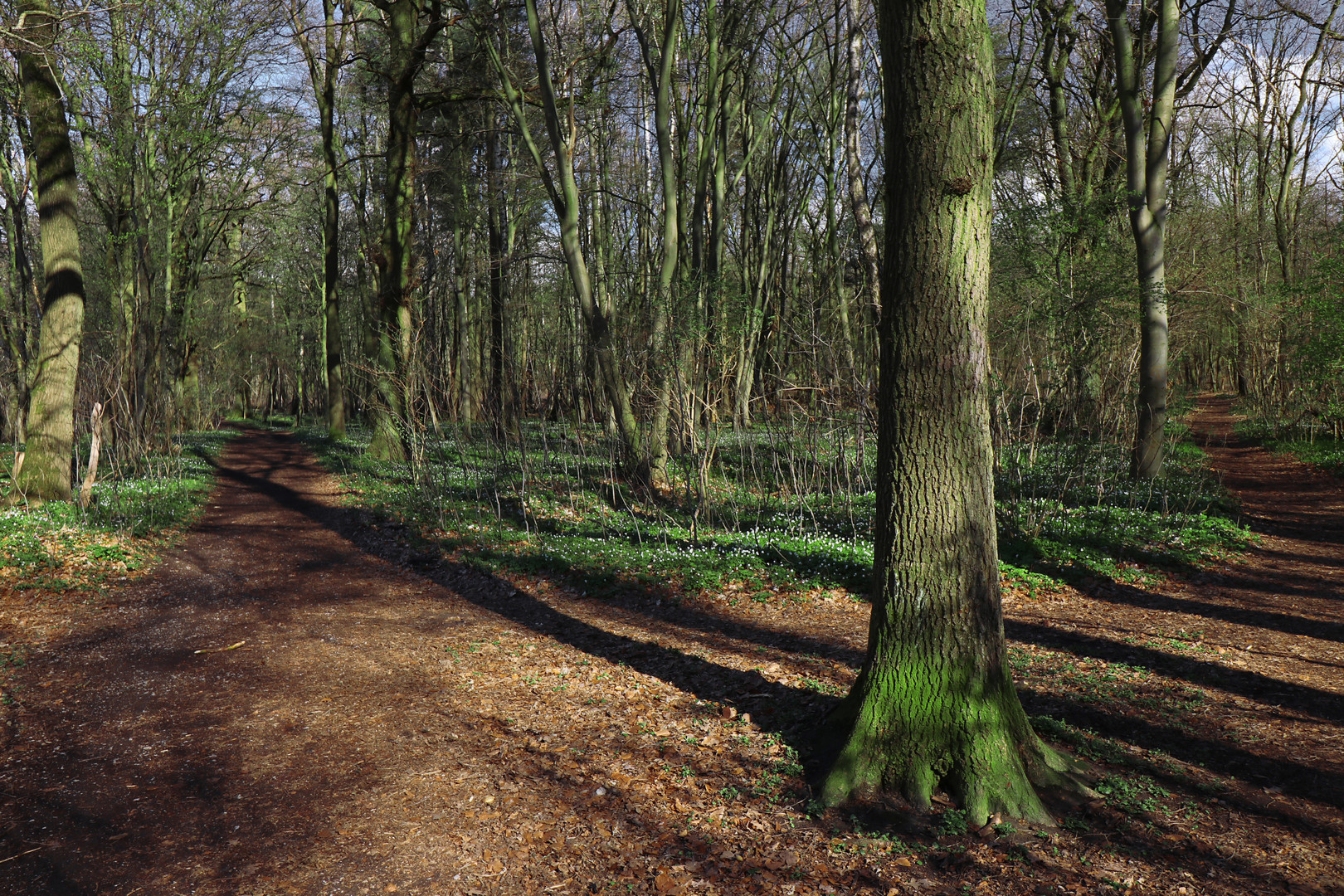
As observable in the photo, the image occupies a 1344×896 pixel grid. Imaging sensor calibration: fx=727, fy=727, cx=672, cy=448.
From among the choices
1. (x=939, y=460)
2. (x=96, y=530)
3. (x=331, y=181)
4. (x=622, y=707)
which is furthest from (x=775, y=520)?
(x=331, y=181)

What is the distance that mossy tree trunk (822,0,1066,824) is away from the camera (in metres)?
3.58

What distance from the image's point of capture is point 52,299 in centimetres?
970

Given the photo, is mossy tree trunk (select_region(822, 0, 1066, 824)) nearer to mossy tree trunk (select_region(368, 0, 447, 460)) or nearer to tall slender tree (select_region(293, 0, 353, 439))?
mossy tree trunk (select_region(368, 0, 447, 460))

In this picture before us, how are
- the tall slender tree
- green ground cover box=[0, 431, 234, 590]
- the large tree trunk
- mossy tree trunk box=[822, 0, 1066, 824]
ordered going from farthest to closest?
the tall slender tree
the large tree trunk
green ground cover box=[0, 431, 234, 590]
mossy tree trunk box=[822, 0, 1066, 824]

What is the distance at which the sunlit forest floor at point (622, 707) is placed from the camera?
11.0ft

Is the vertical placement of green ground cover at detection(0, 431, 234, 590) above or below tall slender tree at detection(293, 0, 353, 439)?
below

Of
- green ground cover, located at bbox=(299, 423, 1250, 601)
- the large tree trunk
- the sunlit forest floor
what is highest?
the large tree trunk

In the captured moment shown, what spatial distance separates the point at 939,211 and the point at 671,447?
12011 mm

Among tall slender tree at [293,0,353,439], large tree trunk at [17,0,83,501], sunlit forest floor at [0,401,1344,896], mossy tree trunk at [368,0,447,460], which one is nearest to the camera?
sunlit forest floor at [0,401,1344,896]

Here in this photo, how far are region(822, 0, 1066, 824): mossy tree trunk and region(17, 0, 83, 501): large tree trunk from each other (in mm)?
10943

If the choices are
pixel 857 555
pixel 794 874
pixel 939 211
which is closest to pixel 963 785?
pixel 794 874

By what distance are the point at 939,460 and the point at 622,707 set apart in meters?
2.82

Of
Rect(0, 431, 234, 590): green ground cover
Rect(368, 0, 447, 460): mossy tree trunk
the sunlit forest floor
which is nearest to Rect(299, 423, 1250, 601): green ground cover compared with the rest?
the sunlit forest floor

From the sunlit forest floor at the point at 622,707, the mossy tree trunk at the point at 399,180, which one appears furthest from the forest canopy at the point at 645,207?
the sunlit forest floor at the point at 622,707
